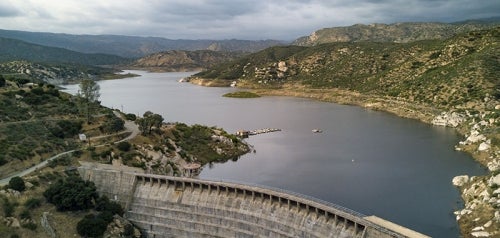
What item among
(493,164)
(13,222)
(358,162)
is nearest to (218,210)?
(13,222)

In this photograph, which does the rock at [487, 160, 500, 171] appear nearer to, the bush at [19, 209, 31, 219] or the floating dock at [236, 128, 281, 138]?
the floating dock at [236, 128, 281, 138]

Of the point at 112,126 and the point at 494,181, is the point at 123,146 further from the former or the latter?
the point at 494,181

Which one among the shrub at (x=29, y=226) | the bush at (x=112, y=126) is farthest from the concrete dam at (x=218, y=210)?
the bush at (x=112, y=126)

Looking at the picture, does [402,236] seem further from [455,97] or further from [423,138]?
[455,97]

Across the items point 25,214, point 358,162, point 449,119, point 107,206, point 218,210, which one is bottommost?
point 107,206

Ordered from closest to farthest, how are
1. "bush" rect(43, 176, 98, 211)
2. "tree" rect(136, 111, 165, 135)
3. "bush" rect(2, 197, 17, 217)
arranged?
1. "bush" rect(2, 197, 17, 217)
2. "bush" rect(43, 176, 98, 211)
3. "tree" rect(136, 111, 165, 135)

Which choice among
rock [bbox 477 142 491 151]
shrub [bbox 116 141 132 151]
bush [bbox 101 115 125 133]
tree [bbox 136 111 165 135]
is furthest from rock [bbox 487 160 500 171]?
bush [bbox 101 115 125 133]

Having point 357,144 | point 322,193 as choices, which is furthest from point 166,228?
point 357,144
